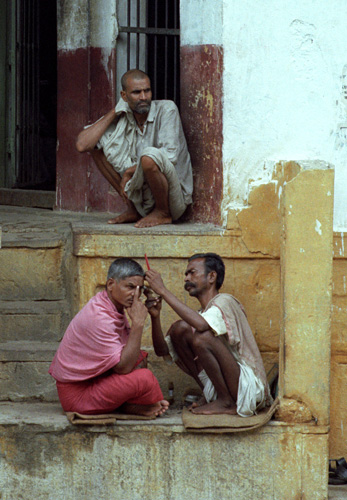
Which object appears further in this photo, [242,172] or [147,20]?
[147,20]

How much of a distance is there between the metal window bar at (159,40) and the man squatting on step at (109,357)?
2743mm

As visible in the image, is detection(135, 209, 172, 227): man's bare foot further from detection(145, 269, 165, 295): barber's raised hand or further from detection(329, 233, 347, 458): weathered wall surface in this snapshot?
detection(329, 233, 347, 458): weathered wall surface

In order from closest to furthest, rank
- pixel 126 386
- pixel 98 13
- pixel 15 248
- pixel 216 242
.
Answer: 1. pixel 126 386
2. pixel 216 242
3. pixel 15 248
4. pixel 98 13

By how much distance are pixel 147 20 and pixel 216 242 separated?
2433 millimetres

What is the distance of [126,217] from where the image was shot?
19.1 feet

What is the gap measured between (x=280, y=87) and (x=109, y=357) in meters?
2.06

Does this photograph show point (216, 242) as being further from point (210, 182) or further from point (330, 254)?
point (330, 254)


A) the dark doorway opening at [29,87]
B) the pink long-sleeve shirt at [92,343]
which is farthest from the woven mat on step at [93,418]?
the dark doorway opening at [29,87]

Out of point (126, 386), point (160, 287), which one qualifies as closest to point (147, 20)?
point (160, 287)

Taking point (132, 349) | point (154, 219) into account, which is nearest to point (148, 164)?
point (154, 219)

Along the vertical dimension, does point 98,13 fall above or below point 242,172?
above

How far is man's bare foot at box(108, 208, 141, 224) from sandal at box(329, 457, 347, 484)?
2.06 m

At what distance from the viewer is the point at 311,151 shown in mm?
5469

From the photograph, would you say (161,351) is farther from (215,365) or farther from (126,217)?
(126,217)
